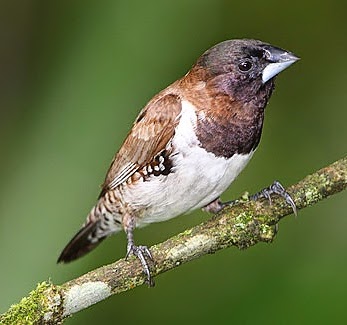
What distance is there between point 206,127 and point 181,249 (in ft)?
1.97

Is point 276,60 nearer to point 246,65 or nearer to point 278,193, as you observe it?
point 246,65

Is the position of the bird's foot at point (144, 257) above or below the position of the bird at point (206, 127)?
below

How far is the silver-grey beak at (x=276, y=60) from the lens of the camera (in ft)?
14.0

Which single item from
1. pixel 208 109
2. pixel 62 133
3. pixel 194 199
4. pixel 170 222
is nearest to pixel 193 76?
pixel 208 109

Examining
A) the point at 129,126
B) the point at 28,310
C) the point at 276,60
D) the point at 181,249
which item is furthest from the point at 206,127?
the point at 28,310

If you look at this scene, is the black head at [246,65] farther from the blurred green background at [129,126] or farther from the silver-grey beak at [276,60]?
the blurred green background at [129,126]

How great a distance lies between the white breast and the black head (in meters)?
0.20

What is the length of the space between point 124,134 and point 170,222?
0.72 metres

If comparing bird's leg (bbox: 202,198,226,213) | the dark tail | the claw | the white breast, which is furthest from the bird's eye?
the dark tail

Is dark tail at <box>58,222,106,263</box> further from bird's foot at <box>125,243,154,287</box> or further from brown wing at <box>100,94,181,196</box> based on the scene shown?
bird's foot at <box>125,243,154,287</box>

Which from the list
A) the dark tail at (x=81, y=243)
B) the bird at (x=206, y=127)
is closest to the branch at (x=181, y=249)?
the bird at (x=206, y=127)

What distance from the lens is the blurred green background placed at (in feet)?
15.1

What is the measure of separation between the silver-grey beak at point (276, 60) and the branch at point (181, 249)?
477 mm

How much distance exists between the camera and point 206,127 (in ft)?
14.1
